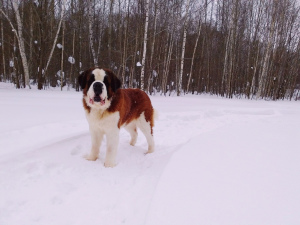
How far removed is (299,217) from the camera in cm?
157

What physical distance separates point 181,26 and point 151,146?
16880 mm

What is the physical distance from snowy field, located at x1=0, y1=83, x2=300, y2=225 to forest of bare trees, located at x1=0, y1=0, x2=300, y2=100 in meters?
11.0

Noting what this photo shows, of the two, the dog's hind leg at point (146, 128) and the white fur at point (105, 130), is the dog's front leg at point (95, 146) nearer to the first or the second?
the white fur at point (105, 130)

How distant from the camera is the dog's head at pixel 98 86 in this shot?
2.70m

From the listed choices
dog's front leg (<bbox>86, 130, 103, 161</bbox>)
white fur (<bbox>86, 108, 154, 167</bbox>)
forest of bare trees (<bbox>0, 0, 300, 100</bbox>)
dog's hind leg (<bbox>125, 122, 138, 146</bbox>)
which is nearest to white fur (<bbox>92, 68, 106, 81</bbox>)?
white fur (<bbox>86, 108, 154, 167</bbox>)

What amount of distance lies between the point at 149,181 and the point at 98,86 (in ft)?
4.25

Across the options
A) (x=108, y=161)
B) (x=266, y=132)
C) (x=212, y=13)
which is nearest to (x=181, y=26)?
(x=212, y=13)

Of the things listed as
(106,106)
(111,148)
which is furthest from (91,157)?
(106,106)

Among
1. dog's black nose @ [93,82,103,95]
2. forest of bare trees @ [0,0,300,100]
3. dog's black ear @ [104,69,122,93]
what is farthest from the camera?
forest of bare trees @ [0,0,300,100]

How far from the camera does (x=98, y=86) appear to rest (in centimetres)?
268

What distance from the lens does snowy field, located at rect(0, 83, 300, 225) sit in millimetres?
1804

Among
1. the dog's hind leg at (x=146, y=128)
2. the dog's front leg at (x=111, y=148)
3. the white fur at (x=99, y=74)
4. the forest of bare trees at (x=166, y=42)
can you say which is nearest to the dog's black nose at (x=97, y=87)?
the white fur at (x=99, y=74)

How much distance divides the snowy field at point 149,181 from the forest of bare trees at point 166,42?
10999 mm

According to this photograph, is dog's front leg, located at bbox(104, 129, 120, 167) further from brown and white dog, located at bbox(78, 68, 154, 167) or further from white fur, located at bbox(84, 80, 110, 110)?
white fur, located at bbox(84, 80, 110, 110)
